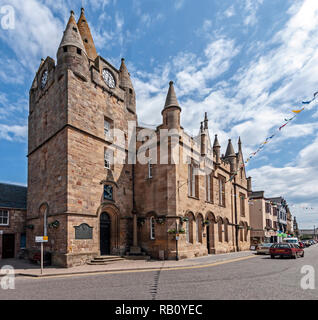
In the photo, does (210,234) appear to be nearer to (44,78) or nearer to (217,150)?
(217,150)

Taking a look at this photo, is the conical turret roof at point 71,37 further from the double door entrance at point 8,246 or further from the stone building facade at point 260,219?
the stone building facade at point 260,219

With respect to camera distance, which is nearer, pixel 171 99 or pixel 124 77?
pixel 171 99

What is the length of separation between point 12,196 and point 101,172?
1189 cm

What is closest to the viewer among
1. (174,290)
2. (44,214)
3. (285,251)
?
(174,290)

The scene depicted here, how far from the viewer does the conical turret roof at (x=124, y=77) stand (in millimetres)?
24109

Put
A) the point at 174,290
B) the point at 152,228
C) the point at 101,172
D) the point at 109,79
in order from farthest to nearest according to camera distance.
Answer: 1. the point at 109,79
2. the point at 152,228
3. the point at 101,172
4. the point at 174,290

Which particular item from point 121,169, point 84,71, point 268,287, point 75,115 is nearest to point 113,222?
point 121,169

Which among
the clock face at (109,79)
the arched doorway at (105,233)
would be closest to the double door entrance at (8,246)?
the arched doorway at (105,233)

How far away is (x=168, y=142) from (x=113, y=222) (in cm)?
743

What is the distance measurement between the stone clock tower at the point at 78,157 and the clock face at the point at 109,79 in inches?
3.6

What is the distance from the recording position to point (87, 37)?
23250 millimetres

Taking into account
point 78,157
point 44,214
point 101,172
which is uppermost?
point 78,157

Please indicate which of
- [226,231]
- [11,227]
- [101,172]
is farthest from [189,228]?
[11,227]

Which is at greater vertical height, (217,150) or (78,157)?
(217,150)
